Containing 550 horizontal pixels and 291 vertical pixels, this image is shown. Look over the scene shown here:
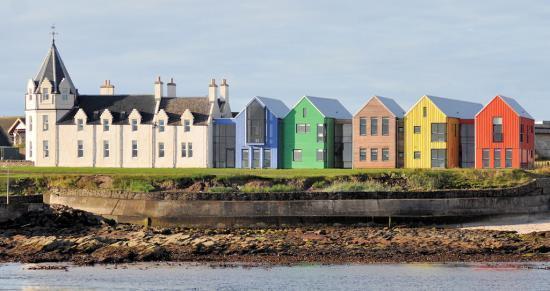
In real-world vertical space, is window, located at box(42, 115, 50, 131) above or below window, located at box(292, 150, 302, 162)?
above

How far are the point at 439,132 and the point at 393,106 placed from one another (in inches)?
248

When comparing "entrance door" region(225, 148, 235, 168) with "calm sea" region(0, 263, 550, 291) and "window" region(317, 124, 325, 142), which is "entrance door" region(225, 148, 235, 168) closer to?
"window" region(317, 124, 325, 142)

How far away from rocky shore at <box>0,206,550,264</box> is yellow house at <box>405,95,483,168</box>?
1609 inches

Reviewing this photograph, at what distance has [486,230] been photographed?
51406 mm

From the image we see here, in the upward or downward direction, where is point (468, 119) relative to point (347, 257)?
upward

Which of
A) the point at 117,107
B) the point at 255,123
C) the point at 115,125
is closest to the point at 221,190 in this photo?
the point at 255,123

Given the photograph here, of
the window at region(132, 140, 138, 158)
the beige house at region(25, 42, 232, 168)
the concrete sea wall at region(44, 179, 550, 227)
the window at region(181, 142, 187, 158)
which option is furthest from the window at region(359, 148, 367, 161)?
the concrete sea wall at region(44, 179, 550, 227)

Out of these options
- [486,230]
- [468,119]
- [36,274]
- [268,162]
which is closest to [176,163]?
[268,162]

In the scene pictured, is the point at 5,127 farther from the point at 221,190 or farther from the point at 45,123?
the point at 221,190

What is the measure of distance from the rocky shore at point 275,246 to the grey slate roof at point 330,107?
46.9 metres

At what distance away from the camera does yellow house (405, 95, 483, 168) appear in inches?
3607

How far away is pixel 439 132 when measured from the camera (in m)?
91.7

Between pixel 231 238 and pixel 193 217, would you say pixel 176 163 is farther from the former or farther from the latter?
pixel 231 238

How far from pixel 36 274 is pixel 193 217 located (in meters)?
15.7
